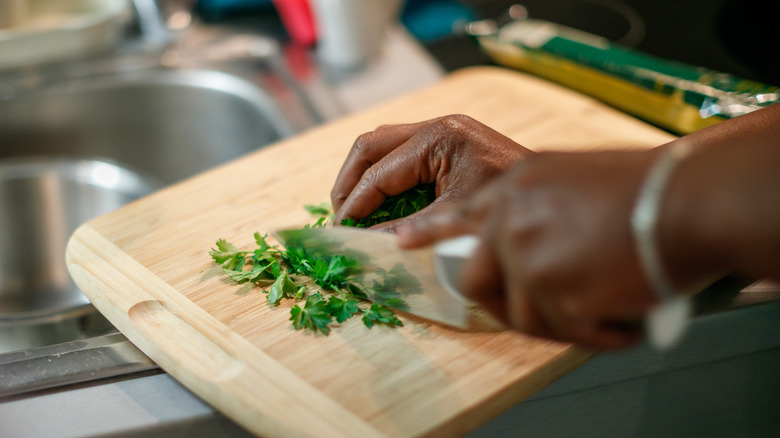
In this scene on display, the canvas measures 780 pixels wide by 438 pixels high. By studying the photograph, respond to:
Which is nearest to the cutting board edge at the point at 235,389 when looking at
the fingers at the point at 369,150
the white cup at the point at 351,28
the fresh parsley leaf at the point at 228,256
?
the fresh parsley leaf at the point at 228,256

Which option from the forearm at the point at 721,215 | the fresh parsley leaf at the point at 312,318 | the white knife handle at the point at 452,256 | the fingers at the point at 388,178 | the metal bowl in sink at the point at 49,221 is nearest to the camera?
the forearm at the point at 721,215

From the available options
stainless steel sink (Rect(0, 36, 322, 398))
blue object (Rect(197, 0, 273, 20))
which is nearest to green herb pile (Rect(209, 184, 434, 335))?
stainless steel sink (Rect(0, 36, 322, 398))

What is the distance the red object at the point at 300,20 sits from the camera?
1.89 m

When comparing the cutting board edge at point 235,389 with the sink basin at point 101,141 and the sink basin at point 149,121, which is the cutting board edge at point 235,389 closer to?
the sink basin at point 101,141

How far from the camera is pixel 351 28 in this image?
1.79 meters

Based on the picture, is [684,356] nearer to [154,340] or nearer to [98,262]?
[154,340]

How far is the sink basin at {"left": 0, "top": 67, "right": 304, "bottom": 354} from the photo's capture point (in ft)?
5.48

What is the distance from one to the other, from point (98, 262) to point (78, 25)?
0.91m

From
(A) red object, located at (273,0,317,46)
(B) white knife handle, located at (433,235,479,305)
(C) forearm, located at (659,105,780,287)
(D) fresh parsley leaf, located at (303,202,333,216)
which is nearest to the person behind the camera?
(C) forearm, located at (659,105,780,287)

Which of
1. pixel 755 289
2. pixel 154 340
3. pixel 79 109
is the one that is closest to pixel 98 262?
pixel 154 340

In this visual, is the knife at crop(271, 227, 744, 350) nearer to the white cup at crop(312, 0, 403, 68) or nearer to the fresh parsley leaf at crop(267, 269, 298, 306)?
the fresh parsley leaf at crop(267, 269, 298, 306)

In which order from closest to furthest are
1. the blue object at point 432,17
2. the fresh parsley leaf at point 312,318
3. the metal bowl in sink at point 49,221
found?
the fresh parsley leaf at point 312,318
the metal bowl in sink at point 49,221
the blue object at point 432,17

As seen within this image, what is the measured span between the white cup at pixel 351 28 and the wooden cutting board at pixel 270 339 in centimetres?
50

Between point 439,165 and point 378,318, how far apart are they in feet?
0.92
